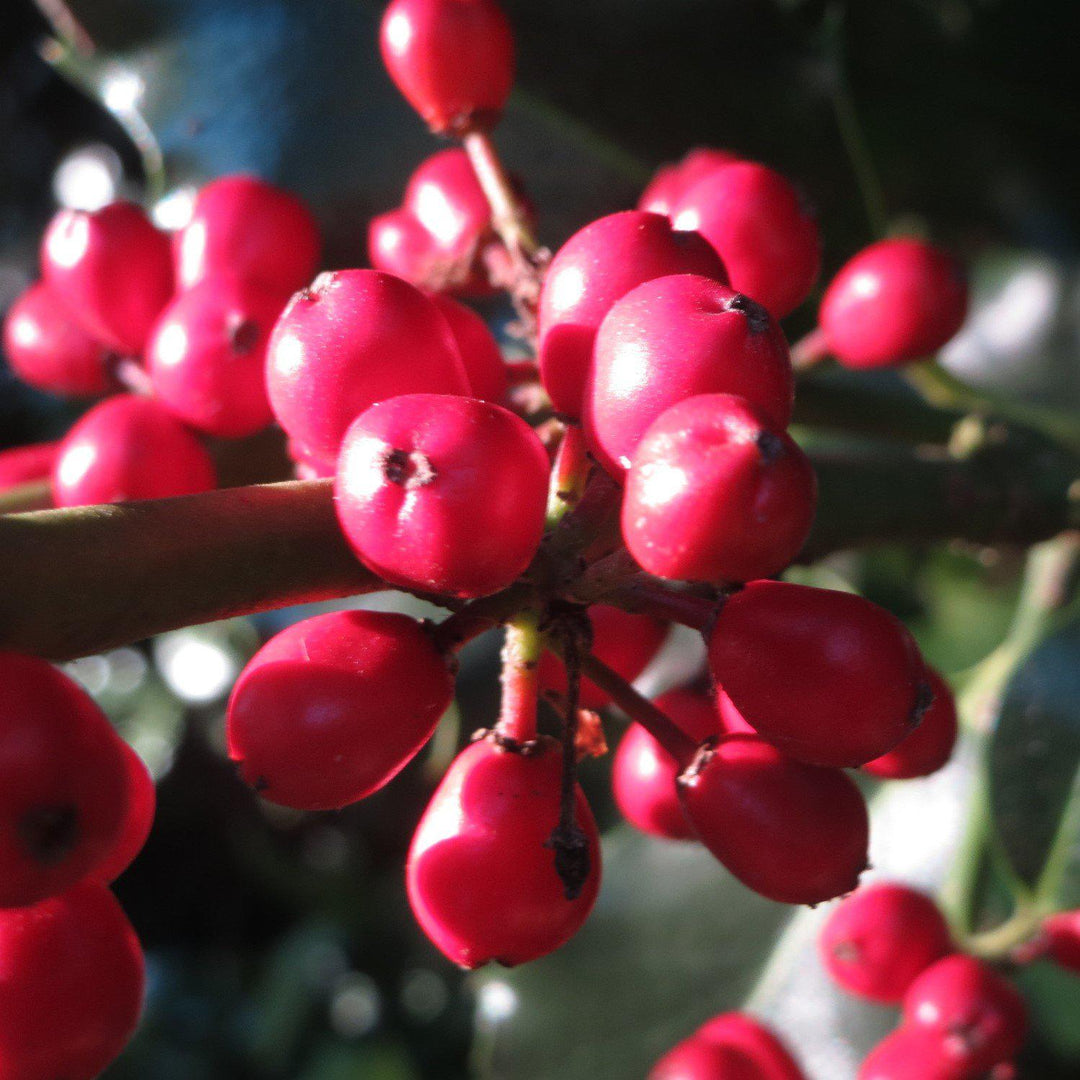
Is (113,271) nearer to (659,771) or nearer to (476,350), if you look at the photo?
(476,350)

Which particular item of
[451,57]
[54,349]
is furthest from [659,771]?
[54,349]

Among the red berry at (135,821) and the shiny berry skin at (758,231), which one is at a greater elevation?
the shiny berry skin at (758,231)

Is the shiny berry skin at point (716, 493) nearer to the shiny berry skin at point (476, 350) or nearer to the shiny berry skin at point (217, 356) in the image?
the shiny berry skin at point (476, 350)

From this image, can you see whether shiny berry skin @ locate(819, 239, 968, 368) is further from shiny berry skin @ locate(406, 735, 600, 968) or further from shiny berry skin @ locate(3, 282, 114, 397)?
shiny berry skin @ locate(3, 282, 114, 397)

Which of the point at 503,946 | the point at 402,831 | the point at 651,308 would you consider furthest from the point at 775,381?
the point at 402,831

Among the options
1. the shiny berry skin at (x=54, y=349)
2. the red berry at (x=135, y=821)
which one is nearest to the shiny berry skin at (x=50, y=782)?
the red berry at (x=135, y=821)

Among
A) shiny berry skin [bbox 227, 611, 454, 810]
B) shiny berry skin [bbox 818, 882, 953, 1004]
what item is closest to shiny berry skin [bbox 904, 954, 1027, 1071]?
shiny berry skin [bbox 818, 882, 953, 1004]
